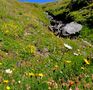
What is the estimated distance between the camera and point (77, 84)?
998 centimetres

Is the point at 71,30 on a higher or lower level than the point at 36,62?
lower

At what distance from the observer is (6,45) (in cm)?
1998

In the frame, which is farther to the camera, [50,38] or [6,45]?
[50,38]

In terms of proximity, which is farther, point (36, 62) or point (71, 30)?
point (71, 30)

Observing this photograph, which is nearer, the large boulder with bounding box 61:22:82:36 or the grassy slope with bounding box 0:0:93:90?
the grassy slope with bounding box 0:0:93:90

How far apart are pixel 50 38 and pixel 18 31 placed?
2.53 meters

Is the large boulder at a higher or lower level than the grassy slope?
lower

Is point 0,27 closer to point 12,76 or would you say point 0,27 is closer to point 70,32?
point 70,32

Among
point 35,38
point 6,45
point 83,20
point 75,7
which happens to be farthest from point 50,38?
point 75,7

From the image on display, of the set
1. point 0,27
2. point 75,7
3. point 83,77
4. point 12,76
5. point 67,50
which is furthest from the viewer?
point 75,7

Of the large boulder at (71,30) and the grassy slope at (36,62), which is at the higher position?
the grassy slope at (36,62)

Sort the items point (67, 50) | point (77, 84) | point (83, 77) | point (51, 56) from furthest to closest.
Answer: point (67, 50) < point (51, 56) < point (83, 77) < point (77, 84)

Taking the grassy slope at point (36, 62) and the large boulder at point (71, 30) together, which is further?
the large boulder at point (71, 30)

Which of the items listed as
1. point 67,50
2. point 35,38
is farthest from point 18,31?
point 67,50
